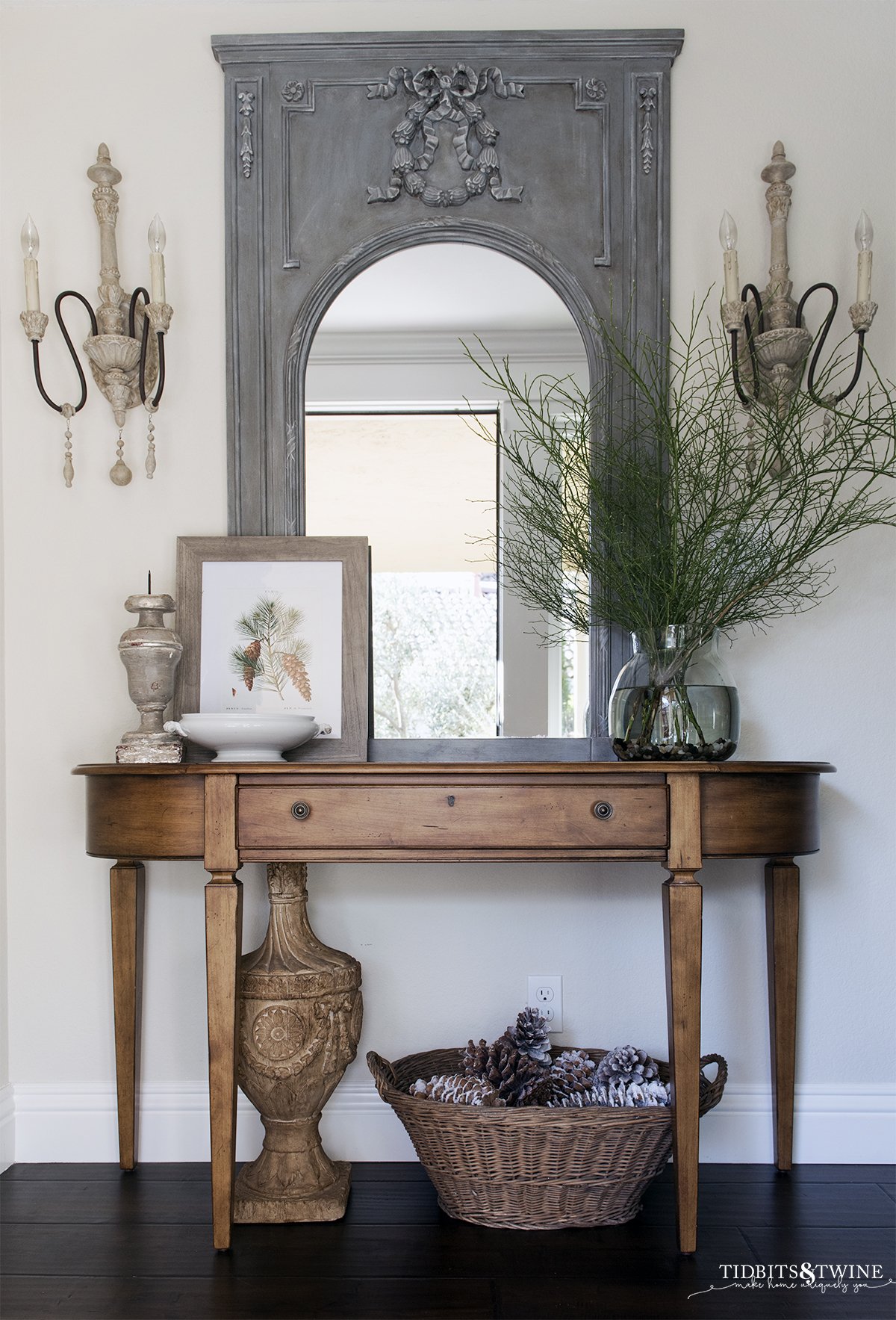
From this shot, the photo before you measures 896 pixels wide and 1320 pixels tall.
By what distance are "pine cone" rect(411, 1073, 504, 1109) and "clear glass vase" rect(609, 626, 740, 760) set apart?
65 cm

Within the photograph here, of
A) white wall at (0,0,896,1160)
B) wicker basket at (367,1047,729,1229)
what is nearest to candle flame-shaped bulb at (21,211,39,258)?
white wall at (0,0,896,1160)

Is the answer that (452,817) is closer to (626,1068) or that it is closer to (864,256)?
(626,1068)

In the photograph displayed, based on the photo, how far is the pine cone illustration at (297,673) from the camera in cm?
218

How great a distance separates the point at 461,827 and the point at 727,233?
52.2 inches

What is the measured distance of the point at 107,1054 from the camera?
223 centimetres

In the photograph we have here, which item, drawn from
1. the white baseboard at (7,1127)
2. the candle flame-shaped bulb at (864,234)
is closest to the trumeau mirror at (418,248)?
the candle flame-shaped bulb at (864,234)

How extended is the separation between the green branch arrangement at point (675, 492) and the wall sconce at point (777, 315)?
0.13 ft

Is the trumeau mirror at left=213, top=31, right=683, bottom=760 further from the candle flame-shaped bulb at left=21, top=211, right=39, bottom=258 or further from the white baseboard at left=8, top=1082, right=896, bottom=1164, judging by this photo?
the white baseboard at left=8, top=1082, right=896, bottom=1164

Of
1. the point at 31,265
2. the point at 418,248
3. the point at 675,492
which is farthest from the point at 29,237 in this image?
the point at 675,492

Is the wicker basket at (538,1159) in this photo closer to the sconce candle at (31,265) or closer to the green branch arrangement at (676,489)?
the green branch arrangement at (676,489)

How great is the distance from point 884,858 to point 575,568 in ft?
2.98

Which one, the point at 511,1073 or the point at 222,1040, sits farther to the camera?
the point at 511,1073

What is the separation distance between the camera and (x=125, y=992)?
6.82ft

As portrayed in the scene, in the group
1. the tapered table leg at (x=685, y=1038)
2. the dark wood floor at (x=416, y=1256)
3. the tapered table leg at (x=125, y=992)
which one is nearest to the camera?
the dark wood floor at (x=416, y=1256)
